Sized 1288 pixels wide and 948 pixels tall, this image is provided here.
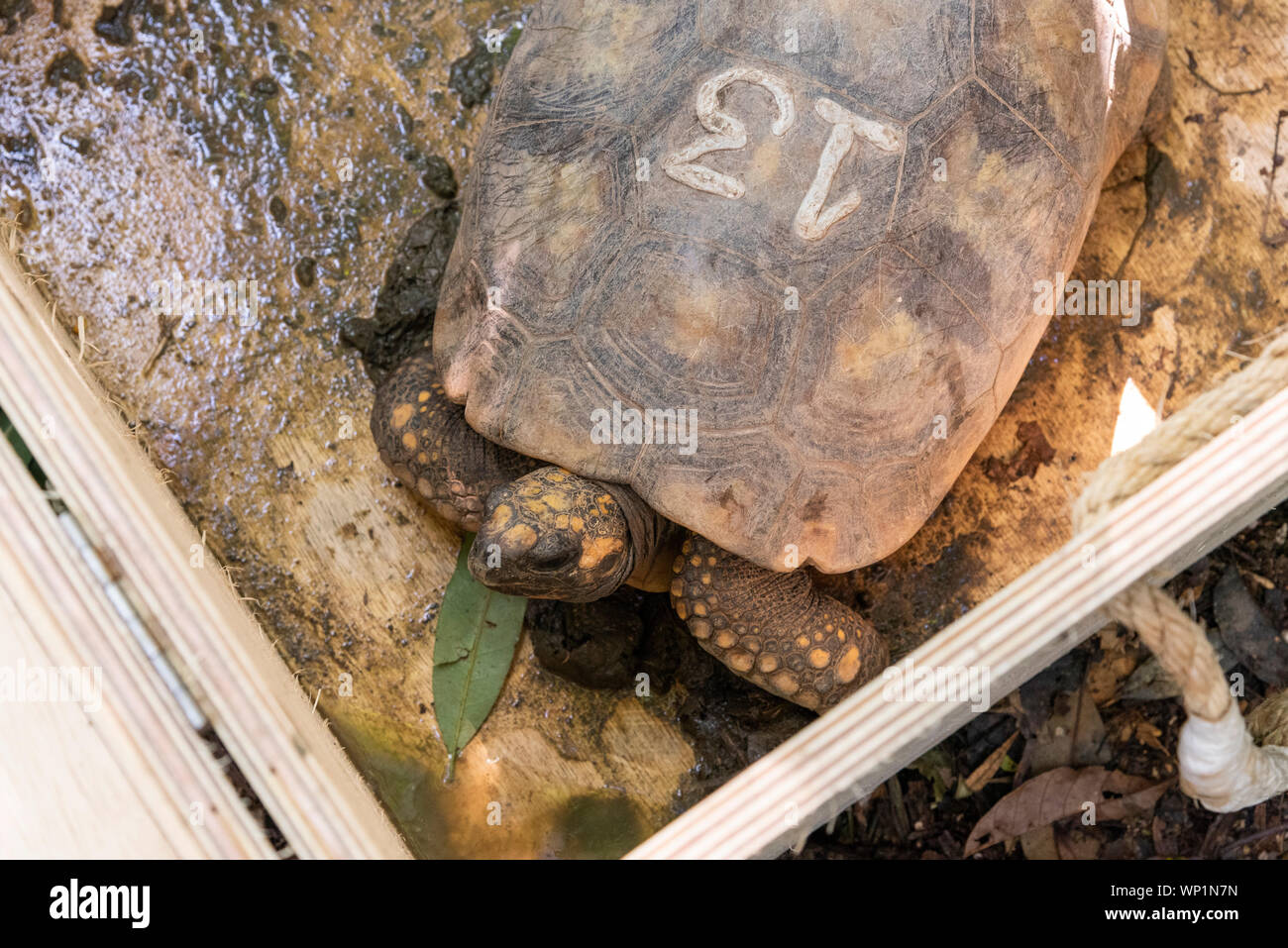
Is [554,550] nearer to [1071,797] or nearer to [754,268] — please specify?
[754,268]

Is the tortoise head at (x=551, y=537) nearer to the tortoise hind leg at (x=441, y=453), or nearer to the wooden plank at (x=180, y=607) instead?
the tortoise hind leg at (x=441, y=453)

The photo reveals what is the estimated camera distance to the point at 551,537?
210 centimetres

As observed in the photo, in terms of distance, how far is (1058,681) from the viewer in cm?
237

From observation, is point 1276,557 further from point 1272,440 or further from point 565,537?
point 565,537

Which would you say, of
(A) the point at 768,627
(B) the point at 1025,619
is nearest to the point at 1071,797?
(B) the point at 1025,619

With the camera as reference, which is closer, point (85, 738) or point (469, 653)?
point (85, 738)

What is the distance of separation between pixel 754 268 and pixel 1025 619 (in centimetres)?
89

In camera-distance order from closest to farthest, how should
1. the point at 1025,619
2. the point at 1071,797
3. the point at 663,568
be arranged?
the point at 1025,619, the point at 1071,797, the point at 663,568

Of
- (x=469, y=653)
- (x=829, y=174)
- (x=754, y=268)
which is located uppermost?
(x=829, y=174)

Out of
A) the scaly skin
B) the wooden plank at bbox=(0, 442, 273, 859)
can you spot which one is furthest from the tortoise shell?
the wooden plank at bbox=(0, 442, 273, 859)

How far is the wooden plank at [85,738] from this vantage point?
189cm

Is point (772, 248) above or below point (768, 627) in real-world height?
above

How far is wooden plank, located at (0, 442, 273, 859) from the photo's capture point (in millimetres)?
1895

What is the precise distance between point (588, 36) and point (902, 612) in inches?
65.4
